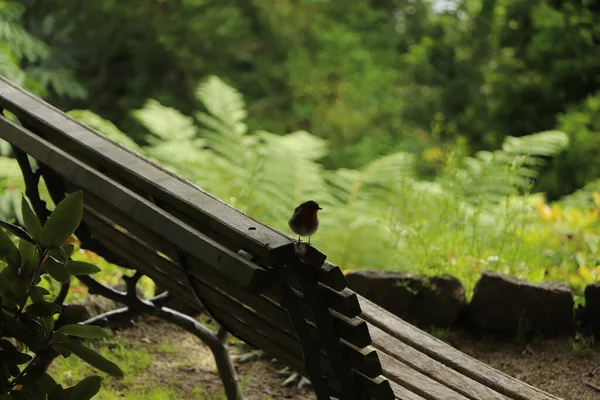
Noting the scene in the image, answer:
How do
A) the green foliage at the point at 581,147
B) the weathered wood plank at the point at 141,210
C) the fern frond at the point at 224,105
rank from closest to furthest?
the weathered wood plank at the point at 141,210 < the green foliage at the point at 581,147 < the fern frond at the point at 224,105

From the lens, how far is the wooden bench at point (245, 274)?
1657 millimetres

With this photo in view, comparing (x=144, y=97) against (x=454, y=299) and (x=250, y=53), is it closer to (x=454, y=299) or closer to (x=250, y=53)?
(x=250, y=53)

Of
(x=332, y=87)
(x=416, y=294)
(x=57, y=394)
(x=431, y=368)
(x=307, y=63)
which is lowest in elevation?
(x=57, y=394)

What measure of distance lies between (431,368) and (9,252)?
1.17 m

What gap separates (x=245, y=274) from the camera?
5.23 ft

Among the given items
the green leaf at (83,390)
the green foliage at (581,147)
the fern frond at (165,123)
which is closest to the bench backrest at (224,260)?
the green leaf at (83,390)

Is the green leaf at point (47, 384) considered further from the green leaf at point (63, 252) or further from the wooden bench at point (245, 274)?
the wooden bench at point (245, 274)

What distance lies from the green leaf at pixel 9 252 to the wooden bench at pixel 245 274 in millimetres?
266

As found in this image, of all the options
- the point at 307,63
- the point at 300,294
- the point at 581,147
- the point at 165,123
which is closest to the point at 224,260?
the point at 300,294

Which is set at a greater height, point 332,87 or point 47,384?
point 332,87

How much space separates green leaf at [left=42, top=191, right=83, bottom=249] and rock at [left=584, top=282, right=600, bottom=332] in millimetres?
2284

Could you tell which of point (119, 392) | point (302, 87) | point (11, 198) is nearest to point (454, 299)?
point (119, 392)

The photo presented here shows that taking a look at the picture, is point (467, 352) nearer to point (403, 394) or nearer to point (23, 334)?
point (403, 394)

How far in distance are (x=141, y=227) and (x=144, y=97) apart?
26.2 feet
